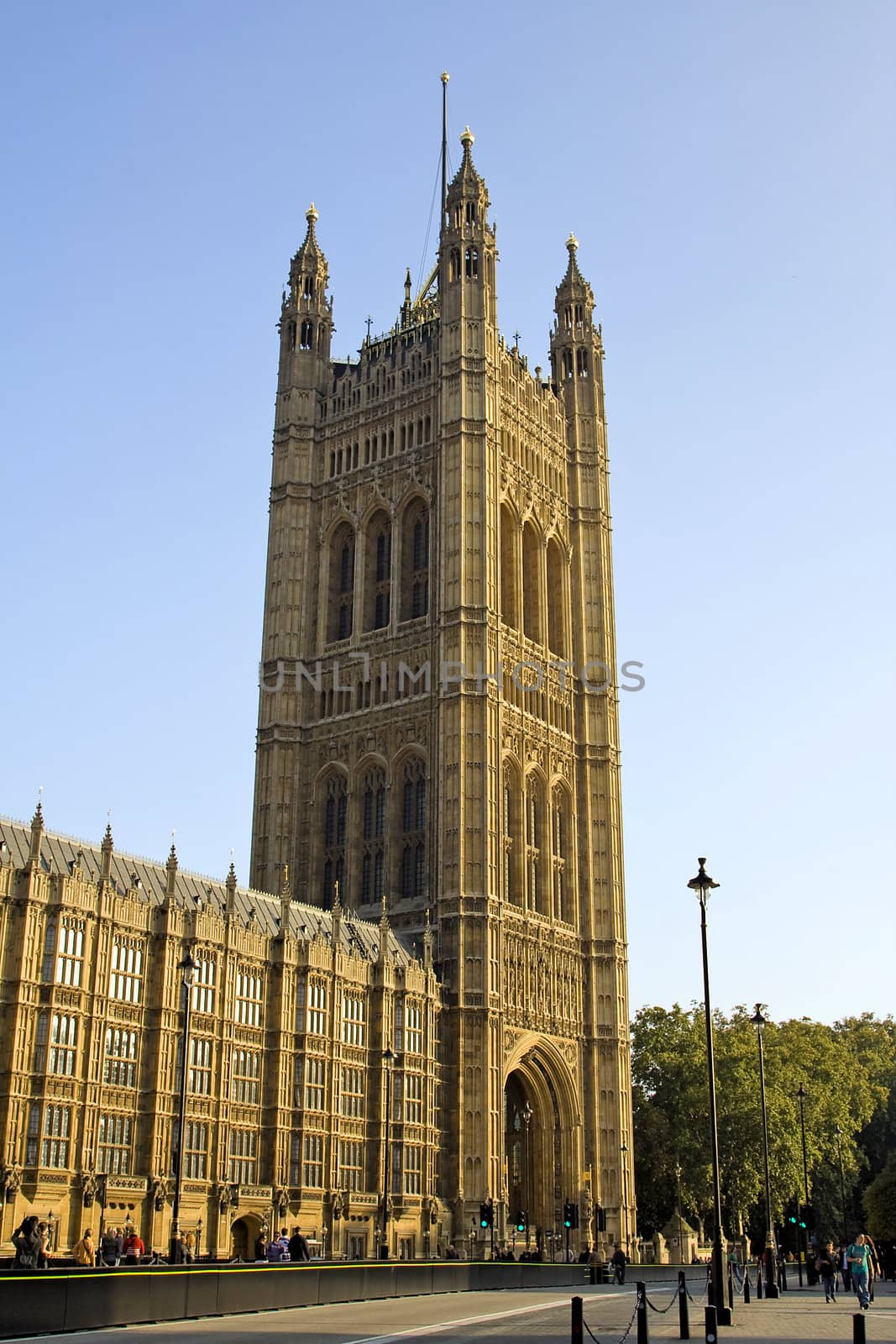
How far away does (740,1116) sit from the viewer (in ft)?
262

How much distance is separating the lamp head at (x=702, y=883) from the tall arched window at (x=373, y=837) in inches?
1682

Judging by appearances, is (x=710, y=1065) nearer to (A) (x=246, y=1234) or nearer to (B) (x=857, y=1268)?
(B) (x=857, y=1268)

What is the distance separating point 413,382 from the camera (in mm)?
81125

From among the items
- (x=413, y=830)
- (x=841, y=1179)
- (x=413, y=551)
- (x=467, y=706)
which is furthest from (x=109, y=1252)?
(x=841, y=1179)

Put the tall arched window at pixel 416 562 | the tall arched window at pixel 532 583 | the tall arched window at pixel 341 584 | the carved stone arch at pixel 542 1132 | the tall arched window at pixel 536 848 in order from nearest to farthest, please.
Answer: the carved stone arch at pixel 542 1132
the tall arched window at pixel 536 848
the tall arched window at pixel 416 562
the tall arched window at pixel 341 584
the tall arched window at pixel 532 583

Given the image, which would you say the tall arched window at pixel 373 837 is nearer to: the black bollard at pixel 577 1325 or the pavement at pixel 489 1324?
the pavement at pixel 489 1324

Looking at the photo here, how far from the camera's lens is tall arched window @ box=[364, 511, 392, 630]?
78.9m

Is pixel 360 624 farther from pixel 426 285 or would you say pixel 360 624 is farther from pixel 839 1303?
pixel 839 1303

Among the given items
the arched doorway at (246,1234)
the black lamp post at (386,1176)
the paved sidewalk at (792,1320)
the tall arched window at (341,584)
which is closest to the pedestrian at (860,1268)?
the paved sidewalk at (792,1320)

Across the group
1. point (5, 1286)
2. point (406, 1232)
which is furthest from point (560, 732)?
point (5, 1286)

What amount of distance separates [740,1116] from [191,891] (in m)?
38.2

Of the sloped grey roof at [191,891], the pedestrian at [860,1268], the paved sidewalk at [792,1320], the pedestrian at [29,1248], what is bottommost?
the paved sidewalk at [792,1320]

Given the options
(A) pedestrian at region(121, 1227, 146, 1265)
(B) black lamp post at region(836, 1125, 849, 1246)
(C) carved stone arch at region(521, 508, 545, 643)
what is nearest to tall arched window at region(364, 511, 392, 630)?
(C) carved stone arch at region(521, 508, 545, 643)

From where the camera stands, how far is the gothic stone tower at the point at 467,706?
229 ft
